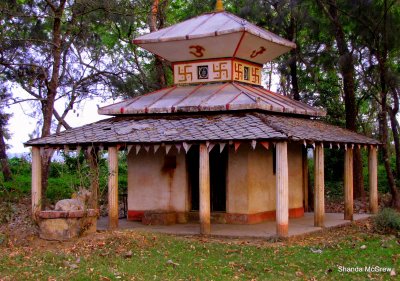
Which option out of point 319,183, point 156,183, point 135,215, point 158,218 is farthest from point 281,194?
point 135,215

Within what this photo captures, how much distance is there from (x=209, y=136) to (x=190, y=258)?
10.7 ft

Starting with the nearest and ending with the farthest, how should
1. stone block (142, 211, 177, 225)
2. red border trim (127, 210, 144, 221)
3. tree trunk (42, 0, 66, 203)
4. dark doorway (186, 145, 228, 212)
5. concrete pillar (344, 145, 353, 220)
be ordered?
stone block (142, 211, 177, 225) < dark doorway (186, 145, 228, 212) < concrete pillar (344, 145, 353, 220) < red border trim (127, 210, 144, 221) < tree trunk (42, 0, 66, 203)

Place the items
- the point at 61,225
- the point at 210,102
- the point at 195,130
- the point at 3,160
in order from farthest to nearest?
1. the point at 3,160
2. the point at 210,102
3. the point at 195,130
4. the point at 61,225

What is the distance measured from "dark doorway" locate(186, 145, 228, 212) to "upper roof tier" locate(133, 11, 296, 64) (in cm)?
302

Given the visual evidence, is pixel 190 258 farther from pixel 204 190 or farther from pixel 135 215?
pixel 135 215

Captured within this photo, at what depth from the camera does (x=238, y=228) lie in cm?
1470

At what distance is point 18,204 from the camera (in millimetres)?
23344

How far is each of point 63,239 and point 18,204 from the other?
37.9 feet

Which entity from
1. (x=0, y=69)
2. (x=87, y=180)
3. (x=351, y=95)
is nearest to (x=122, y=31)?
(x=0, y=69)

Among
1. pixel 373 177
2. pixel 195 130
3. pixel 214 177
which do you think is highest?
pixel 195 130

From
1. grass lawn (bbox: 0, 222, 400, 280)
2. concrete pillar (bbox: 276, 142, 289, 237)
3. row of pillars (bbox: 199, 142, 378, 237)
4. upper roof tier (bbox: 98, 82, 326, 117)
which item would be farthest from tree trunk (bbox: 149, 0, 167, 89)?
grass lawn (bbox: 0, 222, 400, 280)

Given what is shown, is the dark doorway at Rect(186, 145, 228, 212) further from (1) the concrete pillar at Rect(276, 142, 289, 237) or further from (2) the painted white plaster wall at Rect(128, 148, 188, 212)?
(1) the concrete pillar at Rect(276, 142, 289, 237)

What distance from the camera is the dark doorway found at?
16031mm

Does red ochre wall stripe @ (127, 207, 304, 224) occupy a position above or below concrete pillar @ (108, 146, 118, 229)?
Answer: below
